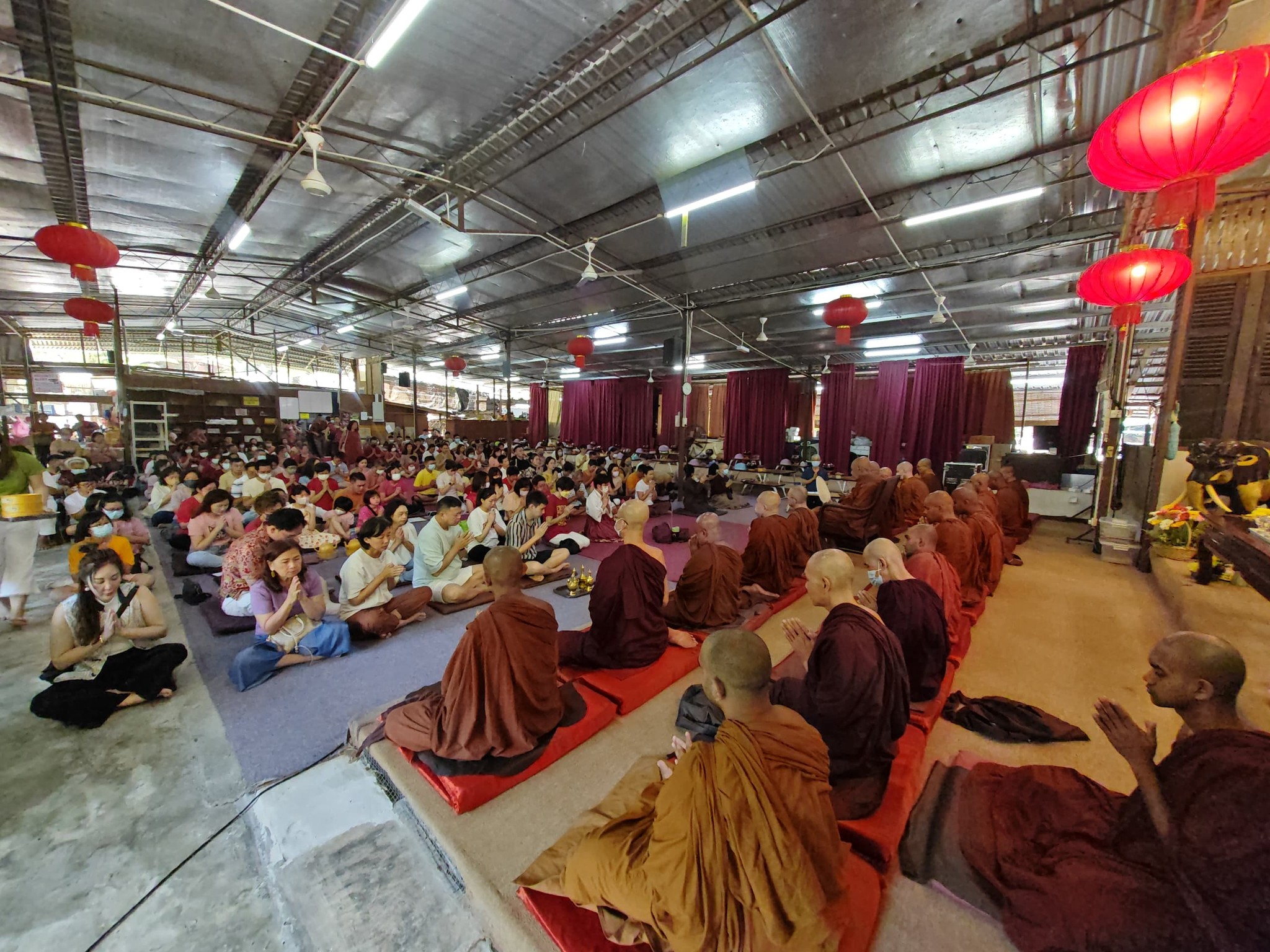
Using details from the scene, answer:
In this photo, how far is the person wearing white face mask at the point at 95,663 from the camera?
2.64 m

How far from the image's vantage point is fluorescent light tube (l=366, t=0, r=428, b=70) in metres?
2.56

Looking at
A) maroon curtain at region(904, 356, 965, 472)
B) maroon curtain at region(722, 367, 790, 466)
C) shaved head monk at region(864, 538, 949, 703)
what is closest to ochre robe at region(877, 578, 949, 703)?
shaved head monk at region(864, 538, 949, 703)

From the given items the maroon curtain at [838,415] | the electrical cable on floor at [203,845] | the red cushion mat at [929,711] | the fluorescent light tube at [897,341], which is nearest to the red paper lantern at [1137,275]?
the red cushion mat at [929,711]

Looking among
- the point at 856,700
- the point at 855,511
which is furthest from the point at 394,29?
the point at 855,511

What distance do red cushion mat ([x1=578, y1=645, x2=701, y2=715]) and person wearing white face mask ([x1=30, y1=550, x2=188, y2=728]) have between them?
2.64 meters

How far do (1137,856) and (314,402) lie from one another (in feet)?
61.4

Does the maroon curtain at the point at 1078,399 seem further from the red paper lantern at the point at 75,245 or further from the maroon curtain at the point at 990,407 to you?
the red paper lantern at the point at 75,245

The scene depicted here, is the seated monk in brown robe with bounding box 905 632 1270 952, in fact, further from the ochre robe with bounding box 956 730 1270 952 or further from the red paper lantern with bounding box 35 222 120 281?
the red paper lantern with bounding box 35 222 120 281

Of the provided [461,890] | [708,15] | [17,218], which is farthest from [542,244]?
[461,890]

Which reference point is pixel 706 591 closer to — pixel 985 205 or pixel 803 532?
pixel 803 532

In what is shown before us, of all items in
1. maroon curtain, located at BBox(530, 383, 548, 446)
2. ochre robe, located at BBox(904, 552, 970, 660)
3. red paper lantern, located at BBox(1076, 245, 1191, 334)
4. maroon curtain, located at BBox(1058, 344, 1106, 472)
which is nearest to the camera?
ochre robe, located at BBox(904, 552, 970, 660)

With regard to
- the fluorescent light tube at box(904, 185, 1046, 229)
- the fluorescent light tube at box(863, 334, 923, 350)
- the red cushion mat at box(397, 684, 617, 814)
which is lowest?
the red cushion mat at box(397, 684, 617, 814)

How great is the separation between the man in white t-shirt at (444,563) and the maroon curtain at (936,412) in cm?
1268

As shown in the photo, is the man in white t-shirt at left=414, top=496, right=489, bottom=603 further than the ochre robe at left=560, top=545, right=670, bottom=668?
Yes
